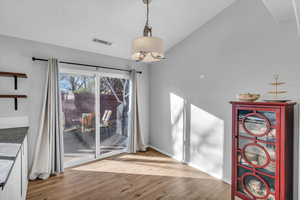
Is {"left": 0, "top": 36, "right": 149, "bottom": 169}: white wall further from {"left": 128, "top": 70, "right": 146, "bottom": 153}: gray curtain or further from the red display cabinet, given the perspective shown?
the red display cabinet

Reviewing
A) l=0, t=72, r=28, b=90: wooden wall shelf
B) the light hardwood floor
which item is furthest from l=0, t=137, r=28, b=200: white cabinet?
l=0, t=72, r=28, b=90: wooden wall shelf

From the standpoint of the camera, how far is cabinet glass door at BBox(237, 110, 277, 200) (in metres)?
1.71

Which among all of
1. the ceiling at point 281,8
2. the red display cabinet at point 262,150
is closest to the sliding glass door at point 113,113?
the red display cabinet at point 262,150

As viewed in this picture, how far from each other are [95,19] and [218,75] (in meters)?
2.19

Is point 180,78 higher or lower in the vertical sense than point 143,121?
higher

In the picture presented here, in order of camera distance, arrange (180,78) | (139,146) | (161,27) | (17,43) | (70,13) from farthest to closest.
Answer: (139,146), (180,78), (161,27), (17,43), (70,13)

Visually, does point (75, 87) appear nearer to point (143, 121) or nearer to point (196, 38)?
point (143, 121)

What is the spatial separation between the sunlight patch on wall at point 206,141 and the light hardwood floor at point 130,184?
18cm

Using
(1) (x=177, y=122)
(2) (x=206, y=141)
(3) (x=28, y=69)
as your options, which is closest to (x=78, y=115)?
(3) (x=28, y=69)

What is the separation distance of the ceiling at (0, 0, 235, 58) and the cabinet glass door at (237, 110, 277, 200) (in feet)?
5.88

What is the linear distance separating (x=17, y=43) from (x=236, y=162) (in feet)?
12.3

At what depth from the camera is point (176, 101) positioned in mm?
3381

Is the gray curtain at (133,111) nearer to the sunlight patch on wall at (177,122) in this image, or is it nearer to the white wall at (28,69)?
the sunlight patch on wall at (177,122)

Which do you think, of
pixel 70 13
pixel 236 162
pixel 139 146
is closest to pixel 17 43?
pixel 70 13
